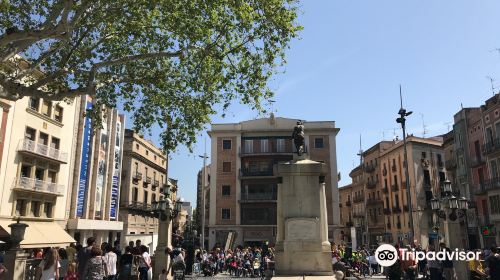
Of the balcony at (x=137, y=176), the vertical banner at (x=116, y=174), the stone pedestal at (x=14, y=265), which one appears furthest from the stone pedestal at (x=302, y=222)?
the balcony at (x=137, y=176)

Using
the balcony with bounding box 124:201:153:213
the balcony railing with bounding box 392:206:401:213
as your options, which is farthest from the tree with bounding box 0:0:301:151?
the balcony railing with bounding box 392:206:401:213

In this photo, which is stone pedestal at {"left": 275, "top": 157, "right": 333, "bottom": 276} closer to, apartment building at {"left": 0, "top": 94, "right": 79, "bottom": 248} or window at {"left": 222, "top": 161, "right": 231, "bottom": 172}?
apartment building at {"left": 0, "top": 94, "right": 79, "bottom": 248}

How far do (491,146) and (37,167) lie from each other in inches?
1502

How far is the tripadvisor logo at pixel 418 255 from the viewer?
1412 centimetres

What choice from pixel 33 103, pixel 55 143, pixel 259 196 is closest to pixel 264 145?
pixel 259 196

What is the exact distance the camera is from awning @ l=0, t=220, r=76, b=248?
25.4 metres

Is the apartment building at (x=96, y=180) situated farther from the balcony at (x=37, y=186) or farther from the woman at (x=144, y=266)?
the woman at (x=144, y=266)

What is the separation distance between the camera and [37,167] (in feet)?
102

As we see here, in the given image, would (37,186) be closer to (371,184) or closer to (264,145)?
A: (264,145)

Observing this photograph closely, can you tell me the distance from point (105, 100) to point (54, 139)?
771 inches

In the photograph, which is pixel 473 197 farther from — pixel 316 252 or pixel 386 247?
pixel 316 252

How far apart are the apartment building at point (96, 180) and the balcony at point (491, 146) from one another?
113ft

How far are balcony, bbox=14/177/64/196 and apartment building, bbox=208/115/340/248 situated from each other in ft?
69.7

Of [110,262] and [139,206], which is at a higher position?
[139,206]
